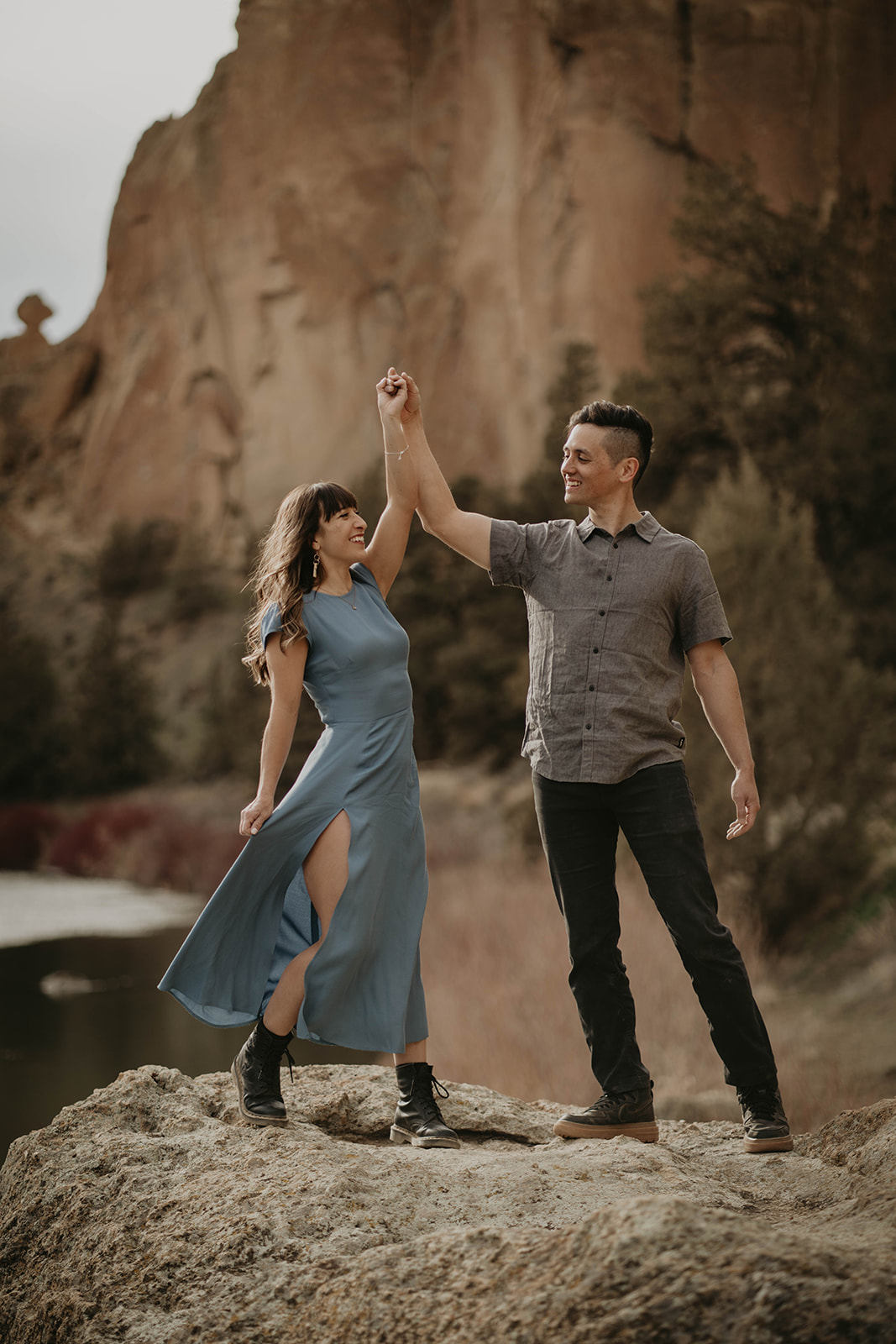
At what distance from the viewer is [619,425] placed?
9.60ft

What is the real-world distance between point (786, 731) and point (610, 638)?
21.2 ft

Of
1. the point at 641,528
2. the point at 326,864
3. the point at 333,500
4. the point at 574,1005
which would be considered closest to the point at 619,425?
the point at 641,528

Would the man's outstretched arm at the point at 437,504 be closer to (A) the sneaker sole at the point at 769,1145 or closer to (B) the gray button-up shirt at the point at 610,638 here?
(B) the gray button-up shirt at the point at 610,638

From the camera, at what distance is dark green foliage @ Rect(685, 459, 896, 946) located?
8961 millimetres

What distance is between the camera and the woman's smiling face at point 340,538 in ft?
9.62

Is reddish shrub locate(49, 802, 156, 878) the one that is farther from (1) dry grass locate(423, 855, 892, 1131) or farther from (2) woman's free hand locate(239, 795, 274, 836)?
(2) woman's free hand locate(239, 795, 274, 836)

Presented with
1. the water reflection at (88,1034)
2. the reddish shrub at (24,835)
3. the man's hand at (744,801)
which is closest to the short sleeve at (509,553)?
the man's hand at (744,801)

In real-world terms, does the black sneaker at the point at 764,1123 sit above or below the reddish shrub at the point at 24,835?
above

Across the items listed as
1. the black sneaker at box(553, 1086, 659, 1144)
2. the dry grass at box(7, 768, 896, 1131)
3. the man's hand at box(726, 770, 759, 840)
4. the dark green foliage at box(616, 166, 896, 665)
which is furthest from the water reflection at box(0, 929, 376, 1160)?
the dark green foliage at box(616, 166, 896, 665)

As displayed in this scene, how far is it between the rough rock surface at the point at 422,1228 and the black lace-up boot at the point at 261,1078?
0.06m

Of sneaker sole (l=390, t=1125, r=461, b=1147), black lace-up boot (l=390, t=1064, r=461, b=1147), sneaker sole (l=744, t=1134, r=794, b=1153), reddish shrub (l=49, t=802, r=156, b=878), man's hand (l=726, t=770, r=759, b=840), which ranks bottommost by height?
reddish shrub (l=49, t=802, r=156, b=878)

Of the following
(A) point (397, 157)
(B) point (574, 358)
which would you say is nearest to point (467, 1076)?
(B) point (574, 358)

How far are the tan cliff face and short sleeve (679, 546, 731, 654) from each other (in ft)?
56.3

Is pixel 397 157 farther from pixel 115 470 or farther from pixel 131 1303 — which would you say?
pixel 131 1303
